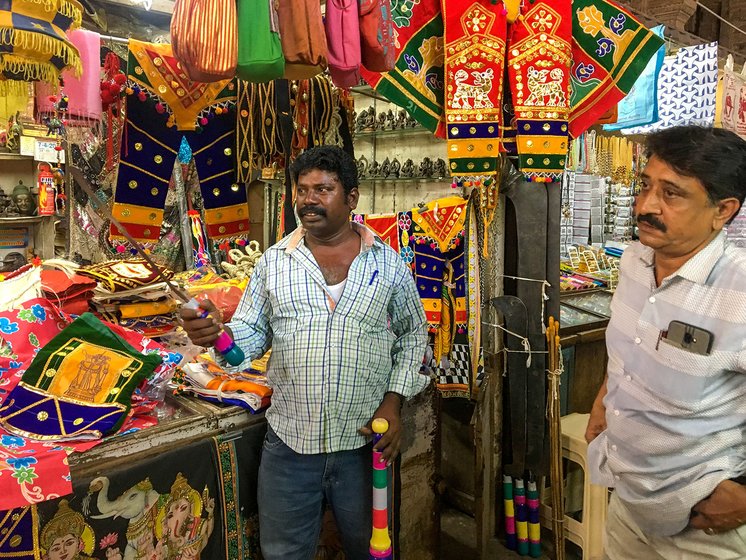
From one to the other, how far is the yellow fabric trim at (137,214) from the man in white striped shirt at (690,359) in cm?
228

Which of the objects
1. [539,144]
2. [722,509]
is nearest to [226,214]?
[539,144]

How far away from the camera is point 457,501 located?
12.3 ft

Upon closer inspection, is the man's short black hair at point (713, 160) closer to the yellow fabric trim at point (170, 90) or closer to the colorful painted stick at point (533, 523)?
the yellow fabric trim at point (170, 90)

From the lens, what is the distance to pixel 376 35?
2277 millimetres

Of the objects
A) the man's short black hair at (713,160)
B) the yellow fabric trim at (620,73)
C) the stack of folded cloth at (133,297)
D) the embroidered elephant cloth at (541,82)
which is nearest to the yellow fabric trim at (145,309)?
the stack of folded cloth at (133,297)

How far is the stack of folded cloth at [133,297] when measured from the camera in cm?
233

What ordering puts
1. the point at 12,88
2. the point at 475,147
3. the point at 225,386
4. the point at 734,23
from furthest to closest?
the point at 734,23 < the point at 475,147 < the point at 225,386 < the point at 12,88

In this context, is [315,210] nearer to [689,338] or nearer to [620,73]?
[689,338]

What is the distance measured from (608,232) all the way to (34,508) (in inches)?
227

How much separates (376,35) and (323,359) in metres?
1.32

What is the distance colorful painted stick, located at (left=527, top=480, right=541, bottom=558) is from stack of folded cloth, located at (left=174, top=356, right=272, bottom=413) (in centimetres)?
181

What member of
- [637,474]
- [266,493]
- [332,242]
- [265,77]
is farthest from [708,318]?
[265,77]

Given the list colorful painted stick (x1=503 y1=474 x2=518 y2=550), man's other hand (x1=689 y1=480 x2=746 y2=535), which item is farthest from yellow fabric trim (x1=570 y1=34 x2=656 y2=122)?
man's other hand (x1=689 y1=480 x2=746 y2=535)

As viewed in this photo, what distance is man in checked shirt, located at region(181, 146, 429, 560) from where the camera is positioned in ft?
6.00
